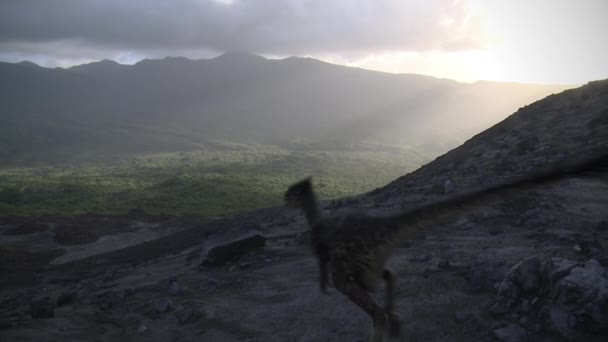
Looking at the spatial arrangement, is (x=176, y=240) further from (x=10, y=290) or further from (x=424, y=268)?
(x=424, y=268)

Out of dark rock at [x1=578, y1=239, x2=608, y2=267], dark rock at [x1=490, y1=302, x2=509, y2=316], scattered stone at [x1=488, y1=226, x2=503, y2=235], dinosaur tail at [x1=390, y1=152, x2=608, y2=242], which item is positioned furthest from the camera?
scattered stone at [x1=488, y1=226, x2=503, y2=235]

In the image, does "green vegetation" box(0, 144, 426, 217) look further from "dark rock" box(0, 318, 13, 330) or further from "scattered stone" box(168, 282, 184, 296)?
"dark rock" box(0, 318, 13, 330)

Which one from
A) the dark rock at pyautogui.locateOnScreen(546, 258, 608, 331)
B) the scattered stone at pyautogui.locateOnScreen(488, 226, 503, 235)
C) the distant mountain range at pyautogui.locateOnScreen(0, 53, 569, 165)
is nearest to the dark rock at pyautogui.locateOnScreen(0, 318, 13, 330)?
the dark rock at pyautogui.locateOnScreen(546, 258, 608, 331)

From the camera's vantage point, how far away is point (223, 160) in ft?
277

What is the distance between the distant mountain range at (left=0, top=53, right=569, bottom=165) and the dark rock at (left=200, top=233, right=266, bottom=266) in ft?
320

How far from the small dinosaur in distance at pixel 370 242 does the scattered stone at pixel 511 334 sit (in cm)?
115

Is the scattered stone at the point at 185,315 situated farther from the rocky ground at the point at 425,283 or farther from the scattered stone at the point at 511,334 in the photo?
the scattered stone at the point at 511,334

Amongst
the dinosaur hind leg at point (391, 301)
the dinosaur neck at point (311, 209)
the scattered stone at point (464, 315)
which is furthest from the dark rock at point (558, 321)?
the dinosaur neck at point (311, 209)

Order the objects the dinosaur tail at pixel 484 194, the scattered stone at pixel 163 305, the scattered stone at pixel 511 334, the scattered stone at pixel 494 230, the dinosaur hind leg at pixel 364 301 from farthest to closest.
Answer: the scattered stone at pixel 494 230, the scattered stone at pixel 163 305, the scattered stone at pixel 511 334, the dinosaur hind leg at pixel 364 301, the dinosaur tail at pixel 484 194

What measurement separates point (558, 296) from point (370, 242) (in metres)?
2.39

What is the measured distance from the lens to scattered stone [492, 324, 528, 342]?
4922 mm

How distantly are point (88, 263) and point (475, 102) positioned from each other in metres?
166

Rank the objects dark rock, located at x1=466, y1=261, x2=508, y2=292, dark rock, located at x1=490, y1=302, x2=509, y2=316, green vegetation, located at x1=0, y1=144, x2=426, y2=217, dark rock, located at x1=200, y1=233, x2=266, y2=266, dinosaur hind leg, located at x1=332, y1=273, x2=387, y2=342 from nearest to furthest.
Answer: dinosaur hind leg, located at x1=332, y1=273, x2=387, y2=342 < dark rock, located at x1=490, y1=302, x2=509, y2=316 < dark rock, located at x1=466, y1=261, x2=508, y2=292 < dark rock, located at x1=200, y1=233, x2=266, y2=266 < green vegetation, located at x1=0, y1=144, x2=426, y2=217

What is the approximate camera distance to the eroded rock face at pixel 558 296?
4758 millimetres
